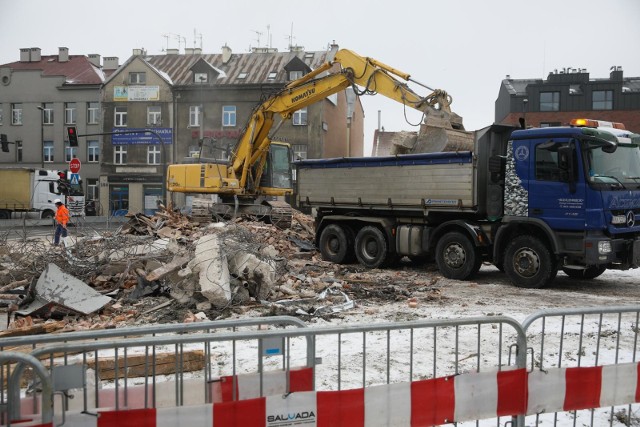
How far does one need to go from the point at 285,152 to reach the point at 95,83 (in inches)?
1248

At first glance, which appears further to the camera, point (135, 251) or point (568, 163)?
point (135, 251)

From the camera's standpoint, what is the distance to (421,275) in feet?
40.5

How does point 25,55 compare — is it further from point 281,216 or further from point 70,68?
point 281,216

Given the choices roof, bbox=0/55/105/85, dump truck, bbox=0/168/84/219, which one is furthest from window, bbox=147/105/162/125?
dump truck, bbox=0/168/84/219

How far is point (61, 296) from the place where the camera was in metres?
8.27

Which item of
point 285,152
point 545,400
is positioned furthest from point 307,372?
point 285,152

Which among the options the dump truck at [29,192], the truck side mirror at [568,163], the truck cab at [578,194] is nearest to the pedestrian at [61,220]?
the truck cab at [578,194]

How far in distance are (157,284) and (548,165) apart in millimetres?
6987

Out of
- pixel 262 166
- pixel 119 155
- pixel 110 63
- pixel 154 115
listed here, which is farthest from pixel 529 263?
pixel 110 63

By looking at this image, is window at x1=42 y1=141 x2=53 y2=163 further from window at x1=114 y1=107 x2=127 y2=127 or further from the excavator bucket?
the excavator bucket

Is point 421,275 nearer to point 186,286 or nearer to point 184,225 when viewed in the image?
point 186,286

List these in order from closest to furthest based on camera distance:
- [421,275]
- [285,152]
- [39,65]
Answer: [421,275], [285,152], [39,65]

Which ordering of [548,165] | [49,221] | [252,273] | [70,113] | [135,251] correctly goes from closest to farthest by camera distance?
[252,273]
[548,165]
[135,251]
[49,221]
[70,113]

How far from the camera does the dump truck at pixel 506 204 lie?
31.5 feet
